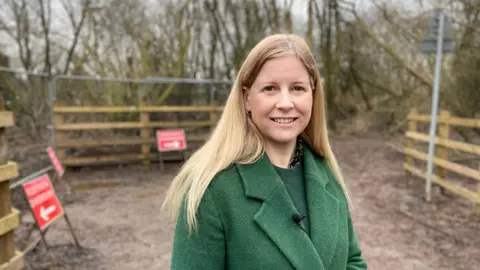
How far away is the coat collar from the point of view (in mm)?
1234

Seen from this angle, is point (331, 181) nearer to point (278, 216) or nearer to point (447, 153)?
point (278, 216)

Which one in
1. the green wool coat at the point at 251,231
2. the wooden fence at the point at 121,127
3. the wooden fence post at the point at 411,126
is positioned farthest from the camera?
the wooden fence at the point at 121,127

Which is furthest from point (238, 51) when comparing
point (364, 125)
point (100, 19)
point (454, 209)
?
point (454, 209)

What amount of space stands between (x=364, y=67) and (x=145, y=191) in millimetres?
10471

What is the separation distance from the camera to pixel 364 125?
14.7 metres

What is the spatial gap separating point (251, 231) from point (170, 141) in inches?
308

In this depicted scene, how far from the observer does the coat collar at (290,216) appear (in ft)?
4.05

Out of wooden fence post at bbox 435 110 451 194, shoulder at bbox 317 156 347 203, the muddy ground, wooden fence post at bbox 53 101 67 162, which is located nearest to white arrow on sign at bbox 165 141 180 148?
the muddy ground

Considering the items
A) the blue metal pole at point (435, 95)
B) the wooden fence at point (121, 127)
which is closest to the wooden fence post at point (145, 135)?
the wooden fence at point (121, 127)

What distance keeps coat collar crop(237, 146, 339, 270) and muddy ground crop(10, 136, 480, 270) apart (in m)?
2.93

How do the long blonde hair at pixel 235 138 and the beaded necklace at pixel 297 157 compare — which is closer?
the long blonde hair at pixel 235 138

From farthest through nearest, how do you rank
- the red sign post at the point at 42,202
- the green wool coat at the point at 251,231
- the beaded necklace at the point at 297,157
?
1. the red sign post at the point at 42,202
2. the beaded necklace at the point at 297,157
3. the green wool coat at the point at 251,231

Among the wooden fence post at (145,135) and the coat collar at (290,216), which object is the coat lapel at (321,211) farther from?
the wooden fence post at (145,135)

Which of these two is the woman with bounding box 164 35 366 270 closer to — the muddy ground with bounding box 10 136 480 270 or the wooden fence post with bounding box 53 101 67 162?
the muddy ground with bounding box 10 136 480 270
